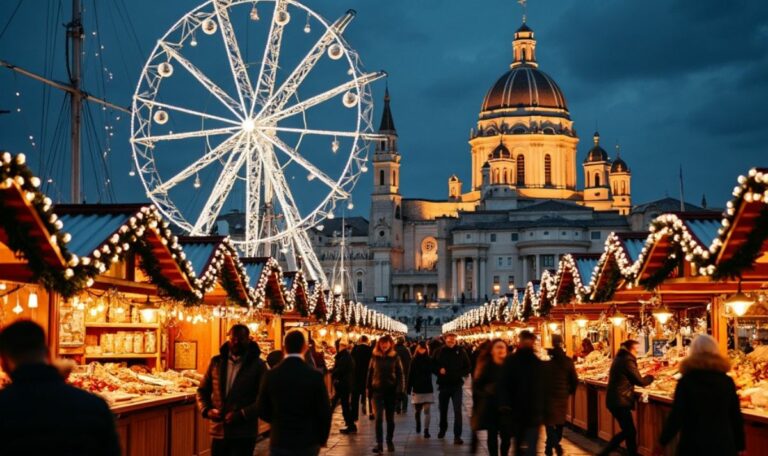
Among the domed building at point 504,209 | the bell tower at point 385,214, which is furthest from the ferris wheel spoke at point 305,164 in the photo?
the bell tower at point 385,214

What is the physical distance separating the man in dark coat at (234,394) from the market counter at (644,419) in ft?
12.2

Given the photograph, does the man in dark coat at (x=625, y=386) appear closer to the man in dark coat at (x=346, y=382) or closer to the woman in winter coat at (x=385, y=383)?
the woman in winter coat at (x=385, y=383)

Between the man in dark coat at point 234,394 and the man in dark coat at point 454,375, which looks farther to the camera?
the man in dark coat at point 454,375

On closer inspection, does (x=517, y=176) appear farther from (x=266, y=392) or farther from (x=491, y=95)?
(x=266, y=392)

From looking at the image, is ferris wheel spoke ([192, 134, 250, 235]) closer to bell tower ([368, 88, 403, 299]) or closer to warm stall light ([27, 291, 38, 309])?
warm stall light ([27, 291, 38, 309])

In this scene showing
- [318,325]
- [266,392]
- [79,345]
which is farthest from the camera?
[318,325]

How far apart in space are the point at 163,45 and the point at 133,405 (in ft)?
62.0

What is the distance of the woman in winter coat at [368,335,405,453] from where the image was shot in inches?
804

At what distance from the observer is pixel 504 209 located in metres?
170

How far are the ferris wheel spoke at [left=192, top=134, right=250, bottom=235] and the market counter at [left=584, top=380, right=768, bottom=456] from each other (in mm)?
9778

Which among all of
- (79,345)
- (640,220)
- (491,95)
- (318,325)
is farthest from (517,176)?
(79,345)

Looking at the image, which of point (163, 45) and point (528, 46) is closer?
point (163, 45)

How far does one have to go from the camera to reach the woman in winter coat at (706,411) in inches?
384

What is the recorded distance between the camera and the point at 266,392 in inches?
412
